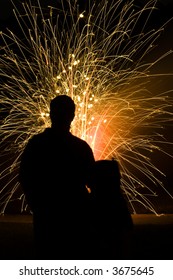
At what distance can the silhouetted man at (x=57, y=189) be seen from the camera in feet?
9.54

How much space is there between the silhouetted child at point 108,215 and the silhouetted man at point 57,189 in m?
0.08

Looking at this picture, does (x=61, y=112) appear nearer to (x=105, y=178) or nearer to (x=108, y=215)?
(x=105, y=178)

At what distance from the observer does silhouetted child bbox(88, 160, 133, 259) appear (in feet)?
9.09

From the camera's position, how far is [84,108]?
8.11 meters

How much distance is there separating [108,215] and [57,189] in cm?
36

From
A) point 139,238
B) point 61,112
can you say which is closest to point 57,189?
point 61,112

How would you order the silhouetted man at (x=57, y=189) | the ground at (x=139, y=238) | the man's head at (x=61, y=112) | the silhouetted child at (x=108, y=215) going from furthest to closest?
the ground at (x=139, y=238) < the man's head at (x=61, y=112) < the silhouetted man at (x=57, y=189) < the silhouetted child at (x=108, y=215)

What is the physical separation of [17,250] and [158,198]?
505 cm

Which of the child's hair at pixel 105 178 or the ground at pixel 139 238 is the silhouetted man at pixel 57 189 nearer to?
the child's hair at pixel 105 178

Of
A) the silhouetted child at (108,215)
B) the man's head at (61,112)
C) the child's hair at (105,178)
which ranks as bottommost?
the silhouetted child at (108,215)

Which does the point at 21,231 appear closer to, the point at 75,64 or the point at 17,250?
the point at 17,250

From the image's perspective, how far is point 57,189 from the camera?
2939 millimetres

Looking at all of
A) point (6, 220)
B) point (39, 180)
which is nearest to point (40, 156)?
point (39, 180)

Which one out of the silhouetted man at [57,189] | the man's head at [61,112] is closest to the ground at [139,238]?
the silhouetted man at [57,189]
